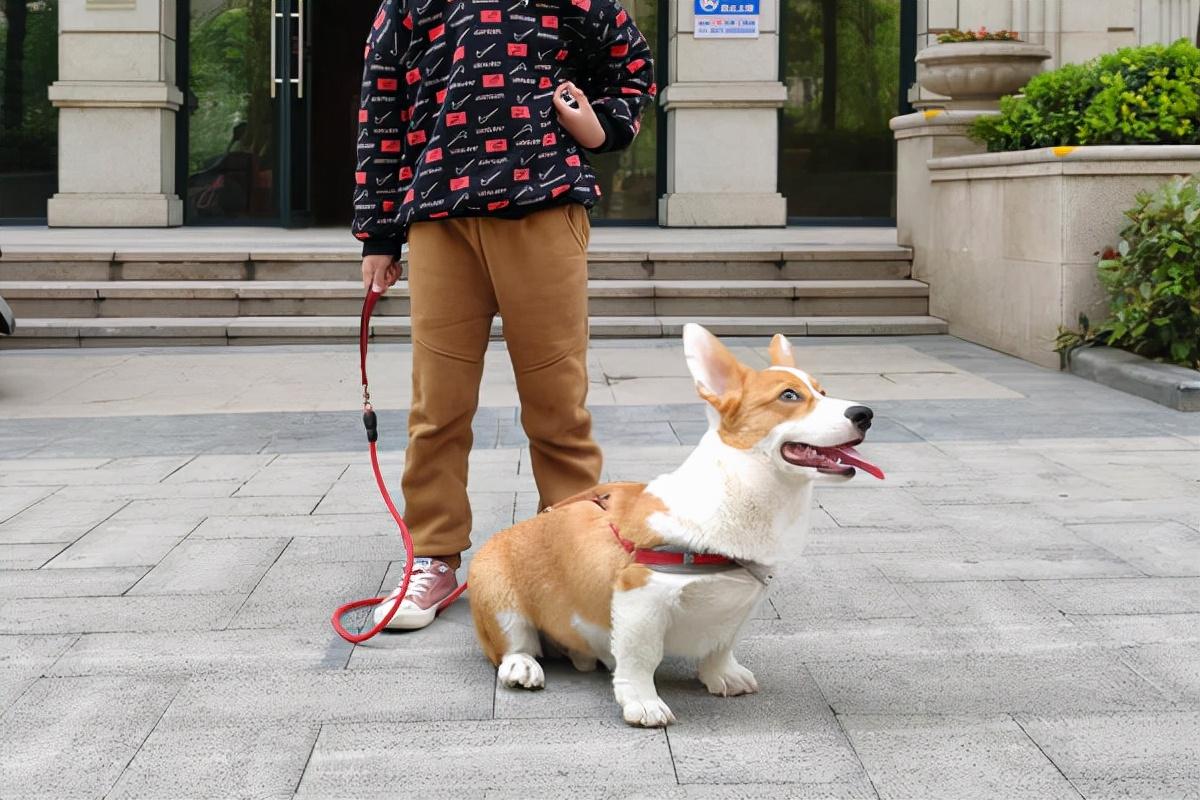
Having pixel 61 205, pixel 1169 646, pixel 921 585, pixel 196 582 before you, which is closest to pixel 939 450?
pixel 921 585

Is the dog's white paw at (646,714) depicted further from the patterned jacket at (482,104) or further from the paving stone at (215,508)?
the paving stone at (215,508)

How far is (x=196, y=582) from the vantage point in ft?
14.7

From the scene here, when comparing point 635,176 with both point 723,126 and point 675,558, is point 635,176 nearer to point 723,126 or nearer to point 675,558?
point 723,126

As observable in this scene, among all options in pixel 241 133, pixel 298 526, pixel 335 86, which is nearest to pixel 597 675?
pixel 298 526

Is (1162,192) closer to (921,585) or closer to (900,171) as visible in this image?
(900,171)

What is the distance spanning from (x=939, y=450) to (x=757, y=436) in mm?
3830

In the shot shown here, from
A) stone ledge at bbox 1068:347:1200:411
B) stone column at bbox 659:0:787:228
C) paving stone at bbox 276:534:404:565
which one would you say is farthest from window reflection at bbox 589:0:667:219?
paving stone at bbox 276:534:404:565

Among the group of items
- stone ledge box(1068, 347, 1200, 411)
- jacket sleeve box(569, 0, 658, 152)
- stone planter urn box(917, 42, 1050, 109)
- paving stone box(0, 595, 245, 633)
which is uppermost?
stone planter urn box(917, 42, 1050, 109)

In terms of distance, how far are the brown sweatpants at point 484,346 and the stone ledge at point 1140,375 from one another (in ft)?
15.2

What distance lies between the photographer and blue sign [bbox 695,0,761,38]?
1653 centimetres

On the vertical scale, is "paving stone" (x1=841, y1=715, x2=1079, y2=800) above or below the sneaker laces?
below

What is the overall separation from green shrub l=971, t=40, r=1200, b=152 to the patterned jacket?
5974mm

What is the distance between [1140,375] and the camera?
8.22 m

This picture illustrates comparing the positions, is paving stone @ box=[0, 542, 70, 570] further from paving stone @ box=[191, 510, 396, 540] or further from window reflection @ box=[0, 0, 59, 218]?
window reflection @ box=[0, 0, 59, 218]
